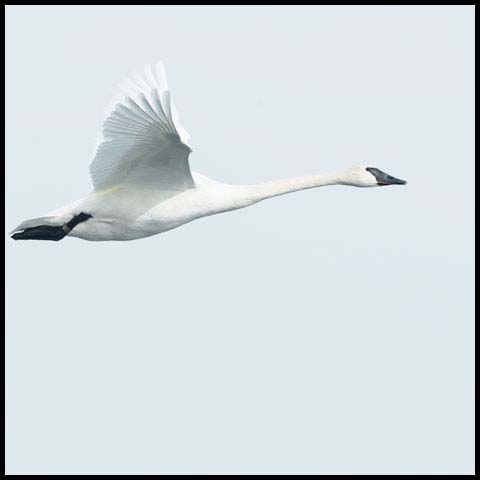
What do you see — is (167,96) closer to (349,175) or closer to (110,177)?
(110,177)

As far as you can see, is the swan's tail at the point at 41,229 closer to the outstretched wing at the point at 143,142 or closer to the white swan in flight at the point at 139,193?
the white swan in flight at the point at 139,193

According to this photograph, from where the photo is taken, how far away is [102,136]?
Answer: 12.9m

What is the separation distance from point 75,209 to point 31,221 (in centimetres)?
48

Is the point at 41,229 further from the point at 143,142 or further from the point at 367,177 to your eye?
the point at 367,177

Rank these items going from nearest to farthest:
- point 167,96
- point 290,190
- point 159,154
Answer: point 167,96, point 159,154, point 290,190

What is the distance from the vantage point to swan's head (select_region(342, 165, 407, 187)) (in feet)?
46.0

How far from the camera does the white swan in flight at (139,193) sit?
40.6 ft

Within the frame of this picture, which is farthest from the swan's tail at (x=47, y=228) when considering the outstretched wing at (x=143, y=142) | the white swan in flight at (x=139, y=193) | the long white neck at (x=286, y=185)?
the long white neck at (x=286, y=185)

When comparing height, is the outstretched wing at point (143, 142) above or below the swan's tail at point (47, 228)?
above

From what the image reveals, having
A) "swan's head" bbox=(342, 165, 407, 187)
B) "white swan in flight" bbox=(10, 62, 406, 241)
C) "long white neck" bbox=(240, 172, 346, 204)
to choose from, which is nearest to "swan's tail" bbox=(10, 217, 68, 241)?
"white swan in flight" bbox=(10, 62, 406, 241)

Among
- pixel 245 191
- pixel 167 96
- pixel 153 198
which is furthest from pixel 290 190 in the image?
pixel 167 96

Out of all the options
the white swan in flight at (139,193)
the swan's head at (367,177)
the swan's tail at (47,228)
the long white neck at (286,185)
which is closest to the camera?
the white swan in flight at (139,193)

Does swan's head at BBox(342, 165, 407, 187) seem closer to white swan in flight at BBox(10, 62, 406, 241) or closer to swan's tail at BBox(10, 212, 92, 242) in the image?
white swan in flight at BBox(10, 62, 406, 241)

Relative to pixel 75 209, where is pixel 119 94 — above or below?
above
